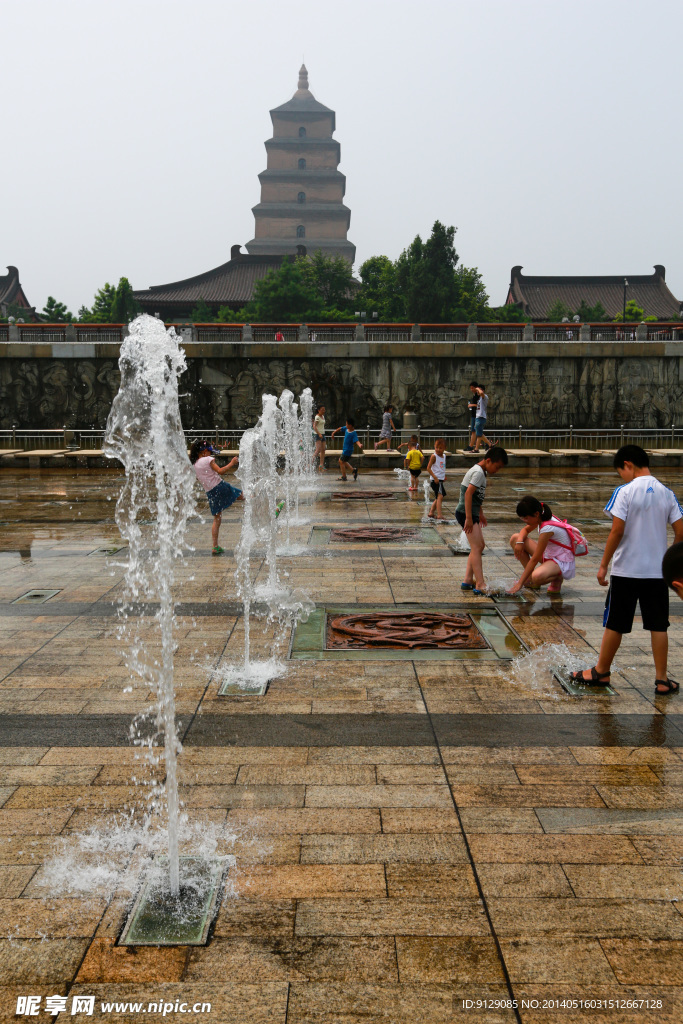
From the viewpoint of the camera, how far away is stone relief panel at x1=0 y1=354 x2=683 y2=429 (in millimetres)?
26844

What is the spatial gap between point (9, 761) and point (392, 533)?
263 inches

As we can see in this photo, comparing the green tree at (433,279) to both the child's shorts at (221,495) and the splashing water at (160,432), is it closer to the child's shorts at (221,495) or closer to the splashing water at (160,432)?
the child's shorts at (221,495)

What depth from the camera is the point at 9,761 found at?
3.98 meters

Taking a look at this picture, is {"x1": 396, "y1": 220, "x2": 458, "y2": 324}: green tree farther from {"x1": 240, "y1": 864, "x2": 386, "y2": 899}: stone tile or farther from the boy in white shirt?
{"x1": 240, "y1": 864, "x2": 386, "y2": 899}: stone tile

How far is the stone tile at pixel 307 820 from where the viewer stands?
3.35 meters

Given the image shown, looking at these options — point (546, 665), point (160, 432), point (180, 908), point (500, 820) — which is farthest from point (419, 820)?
point (546, 665)

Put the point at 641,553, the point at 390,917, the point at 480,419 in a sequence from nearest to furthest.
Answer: the point at 390,917 < the point at 641,553 < the point at 480,419

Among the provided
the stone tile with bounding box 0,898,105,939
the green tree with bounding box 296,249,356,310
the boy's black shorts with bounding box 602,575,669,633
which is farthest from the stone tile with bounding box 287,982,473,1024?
the green tree with bounding box 296,249,356,310

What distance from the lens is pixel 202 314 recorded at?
48.9 m

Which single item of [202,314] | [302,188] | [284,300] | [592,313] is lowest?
[202,314]

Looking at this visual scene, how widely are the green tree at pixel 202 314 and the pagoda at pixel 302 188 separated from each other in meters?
18.6

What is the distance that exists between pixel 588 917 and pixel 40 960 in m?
1.79

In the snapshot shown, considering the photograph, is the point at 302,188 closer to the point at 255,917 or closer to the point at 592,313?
the point at 592,313

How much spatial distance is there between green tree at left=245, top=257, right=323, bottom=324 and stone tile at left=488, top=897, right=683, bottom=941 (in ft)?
150
